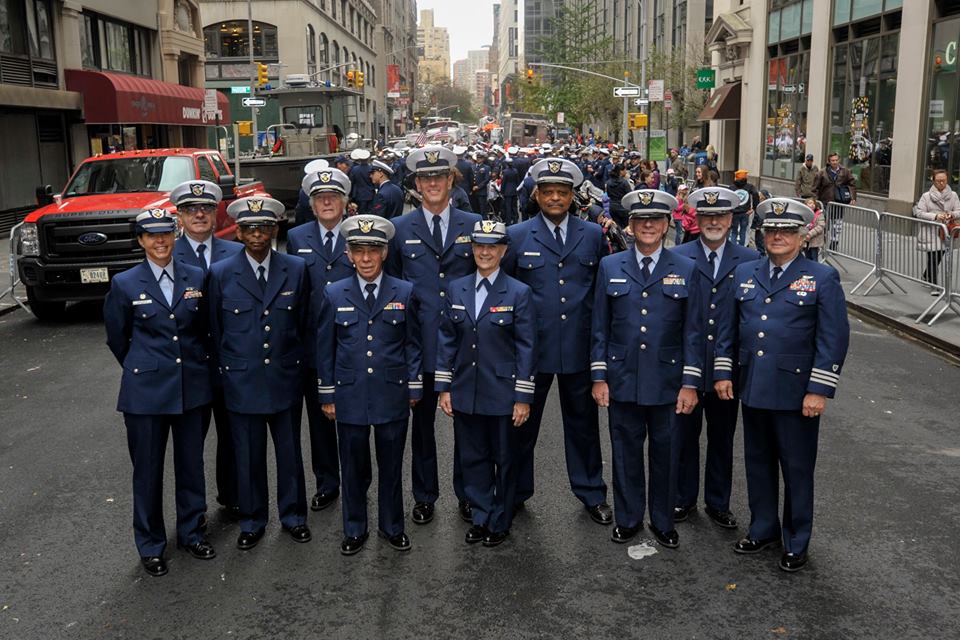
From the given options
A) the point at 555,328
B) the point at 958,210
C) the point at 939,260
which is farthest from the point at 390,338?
the point at 958,210

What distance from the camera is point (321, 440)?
641cm

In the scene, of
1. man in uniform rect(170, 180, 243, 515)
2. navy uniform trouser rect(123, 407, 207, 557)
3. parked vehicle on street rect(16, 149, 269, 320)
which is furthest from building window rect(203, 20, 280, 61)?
navy uniform trouser rect(123, 407, 207, 557)

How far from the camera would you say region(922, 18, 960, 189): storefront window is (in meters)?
20.5

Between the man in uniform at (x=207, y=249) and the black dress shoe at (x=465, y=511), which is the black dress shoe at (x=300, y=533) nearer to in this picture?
the man in uniform at (x=207, y=249)

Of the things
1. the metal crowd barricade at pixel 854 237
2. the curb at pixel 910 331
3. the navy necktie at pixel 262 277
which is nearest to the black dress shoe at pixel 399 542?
the navy necktie at pixel 262 277

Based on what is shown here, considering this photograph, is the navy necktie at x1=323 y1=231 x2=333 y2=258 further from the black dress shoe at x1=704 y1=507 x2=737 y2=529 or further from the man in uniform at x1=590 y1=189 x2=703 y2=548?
the black dress shoe at x1=704 y1=507 x2=737 y2=529

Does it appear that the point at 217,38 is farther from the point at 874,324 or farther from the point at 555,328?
the point at 555,328

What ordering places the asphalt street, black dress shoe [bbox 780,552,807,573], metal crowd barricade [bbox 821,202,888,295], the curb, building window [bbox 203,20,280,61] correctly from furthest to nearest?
building window [bbox 203,20,280,61] < metal crowd barricade [bbox 821,202,888,295] < the curb < black dress shoe [bbox 780,552,807,573] < the asphalt street

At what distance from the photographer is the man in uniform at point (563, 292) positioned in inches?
241

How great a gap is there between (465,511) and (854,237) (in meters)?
12.3

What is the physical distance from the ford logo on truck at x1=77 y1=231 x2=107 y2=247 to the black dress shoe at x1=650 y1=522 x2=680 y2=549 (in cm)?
974

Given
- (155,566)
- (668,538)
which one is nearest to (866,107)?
(668,538)

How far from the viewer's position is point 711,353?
6012mm

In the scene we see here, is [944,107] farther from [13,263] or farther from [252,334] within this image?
[252,334]
